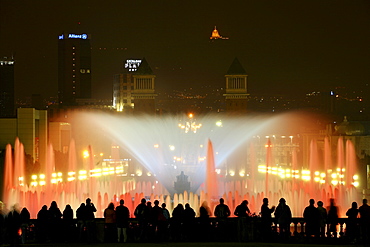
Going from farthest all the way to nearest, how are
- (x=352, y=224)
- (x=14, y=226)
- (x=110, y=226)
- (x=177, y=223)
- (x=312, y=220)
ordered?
(x=110, y=226) → (x=177, y=223) → (x=312, y=220) → (x=352, y=224) → (x=14, y=226)

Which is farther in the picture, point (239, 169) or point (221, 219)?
point (239, 169)

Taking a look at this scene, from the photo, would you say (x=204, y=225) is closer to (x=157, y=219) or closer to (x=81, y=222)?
(x=157, y=219)

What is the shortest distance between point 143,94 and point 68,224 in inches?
4439

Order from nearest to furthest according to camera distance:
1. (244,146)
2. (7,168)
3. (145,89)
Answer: (7,168), (244,146), (145,89)

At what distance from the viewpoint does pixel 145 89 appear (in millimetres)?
136250

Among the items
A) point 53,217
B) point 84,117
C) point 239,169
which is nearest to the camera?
point 53,217

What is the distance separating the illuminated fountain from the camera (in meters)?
49.4

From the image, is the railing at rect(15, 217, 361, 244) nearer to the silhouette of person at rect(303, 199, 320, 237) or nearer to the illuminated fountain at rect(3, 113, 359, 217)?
the silhouette of person at rect(303, 199, 320, 237)

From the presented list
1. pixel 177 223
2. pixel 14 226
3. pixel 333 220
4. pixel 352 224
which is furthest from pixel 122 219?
pixel 352 224

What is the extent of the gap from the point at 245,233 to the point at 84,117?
124 metres

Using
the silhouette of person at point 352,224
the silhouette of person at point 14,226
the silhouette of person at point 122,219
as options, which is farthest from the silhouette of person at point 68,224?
the silhouette of person at point 352,224

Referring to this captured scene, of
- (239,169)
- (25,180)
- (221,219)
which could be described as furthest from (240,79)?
(221,219)

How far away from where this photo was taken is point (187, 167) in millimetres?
102812

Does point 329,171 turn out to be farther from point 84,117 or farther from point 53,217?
point 84,117
